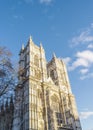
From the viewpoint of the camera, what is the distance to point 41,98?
94.9 feet

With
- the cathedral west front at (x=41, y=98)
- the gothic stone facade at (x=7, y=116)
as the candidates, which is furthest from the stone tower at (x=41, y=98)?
the gothic stone facade at (x=7, y=116)

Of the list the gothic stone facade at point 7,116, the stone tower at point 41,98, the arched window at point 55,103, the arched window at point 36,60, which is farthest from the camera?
the arched window at point 36,60

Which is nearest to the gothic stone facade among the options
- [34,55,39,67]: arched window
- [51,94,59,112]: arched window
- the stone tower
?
the stone tower

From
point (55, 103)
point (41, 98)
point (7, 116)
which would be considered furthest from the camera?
point (7, 116)

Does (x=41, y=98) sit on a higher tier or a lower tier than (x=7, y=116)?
higher

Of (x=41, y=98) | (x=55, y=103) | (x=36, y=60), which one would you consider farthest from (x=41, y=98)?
(x=36, y=60)

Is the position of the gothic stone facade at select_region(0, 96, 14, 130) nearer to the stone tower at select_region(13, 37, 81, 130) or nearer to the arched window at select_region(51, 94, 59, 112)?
the stone tower at select_region(13, 37, 81, 130)

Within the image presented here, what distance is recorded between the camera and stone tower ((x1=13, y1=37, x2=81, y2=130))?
80.6ft

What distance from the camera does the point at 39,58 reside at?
37.4 meters

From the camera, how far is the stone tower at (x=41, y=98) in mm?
24564

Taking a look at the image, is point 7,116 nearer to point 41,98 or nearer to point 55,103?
point 41,98

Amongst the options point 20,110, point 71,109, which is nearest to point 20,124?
point 20,110

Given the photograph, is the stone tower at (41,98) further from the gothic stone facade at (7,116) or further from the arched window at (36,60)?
the gothic stone facade at (7,116)

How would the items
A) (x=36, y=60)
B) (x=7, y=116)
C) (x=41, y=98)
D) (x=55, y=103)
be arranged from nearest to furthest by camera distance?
1. (x=41, y=98)
2. (x=55, y=103)
3. (x=7, y=116)
4. (x=36, y=60)
